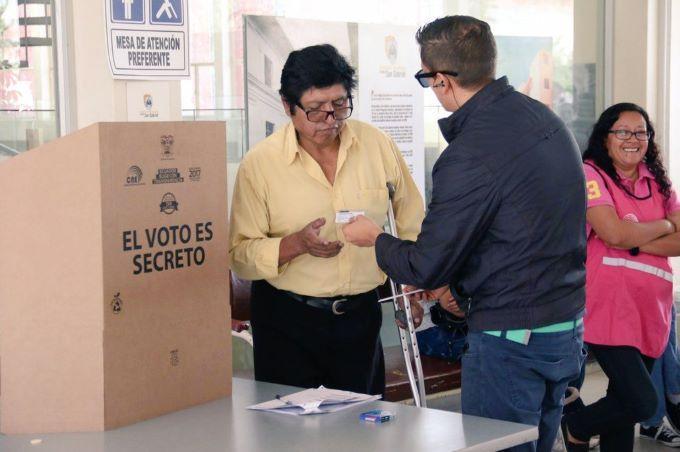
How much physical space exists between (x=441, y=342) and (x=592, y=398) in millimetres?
1295

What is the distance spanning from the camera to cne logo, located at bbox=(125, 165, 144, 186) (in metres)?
2.46

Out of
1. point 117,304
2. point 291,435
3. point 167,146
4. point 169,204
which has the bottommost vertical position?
point 291,435

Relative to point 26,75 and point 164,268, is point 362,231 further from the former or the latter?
point 26,75

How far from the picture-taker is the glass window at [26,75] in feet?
13.0

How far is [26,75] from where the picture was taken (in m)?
4.02

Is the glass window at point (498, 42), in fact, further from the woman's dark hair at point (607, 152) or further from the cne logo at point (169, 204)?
the cne logo at point (169, 204)

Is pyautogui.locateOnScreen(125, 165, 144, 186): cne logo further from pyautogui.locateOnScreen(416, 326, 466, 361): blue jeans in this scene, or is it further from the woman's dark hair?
pyautogui.locateOnScreen(416, 326, 466, 361): blue jeans

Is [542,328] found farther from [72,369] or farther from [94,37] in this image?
[94,37]

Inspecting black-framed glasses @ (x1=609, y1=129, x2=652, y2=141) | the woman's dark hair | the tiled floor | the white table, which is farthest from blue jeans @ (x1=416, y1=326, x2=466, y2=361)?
the white table

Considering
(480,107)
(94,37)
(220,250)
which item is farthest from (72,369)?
(94,37)

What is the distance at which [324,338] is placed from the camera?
3.28m

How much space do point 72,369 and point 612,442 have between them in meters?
2.77

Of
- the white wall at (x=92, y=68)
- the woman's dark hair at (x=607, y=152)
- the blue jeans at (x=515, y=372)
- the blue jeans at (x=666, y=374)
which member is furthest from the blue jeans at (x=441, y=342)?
the blue jeans at (x=515, y=372)

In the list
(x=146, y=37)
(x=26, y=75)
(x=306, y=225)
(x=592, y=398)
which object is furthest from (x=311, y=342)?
(x=592, y=398)
